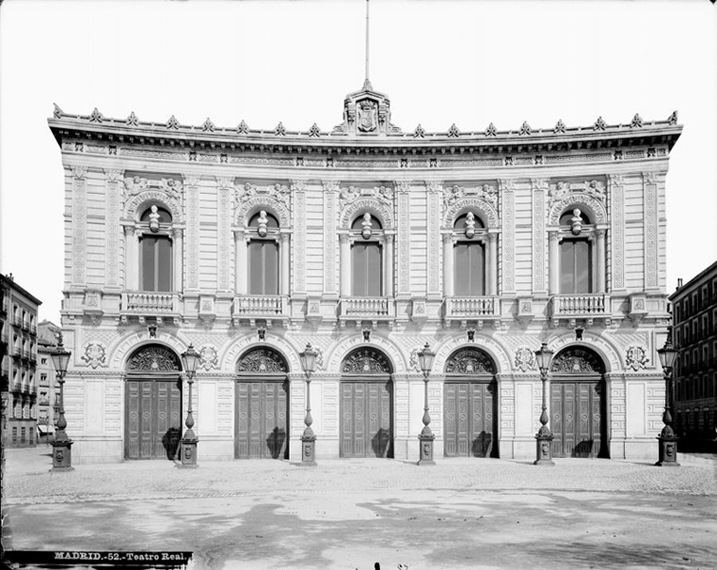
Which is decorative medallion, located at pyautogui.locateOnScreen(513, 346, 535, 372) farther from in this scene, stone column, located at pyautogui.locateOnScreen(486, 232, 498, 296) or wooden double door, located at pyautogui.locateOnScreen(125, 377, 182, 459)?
wooden double door, located at pyautogui.locateOnScreen(125, 377, 182, 459)

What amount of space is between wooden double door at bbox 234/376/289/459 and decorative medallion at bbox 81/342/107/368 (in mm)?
5156

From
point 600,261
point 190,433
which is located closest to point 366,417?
point 190,433

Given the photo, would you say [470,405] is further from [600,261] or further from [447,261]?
[600,261]

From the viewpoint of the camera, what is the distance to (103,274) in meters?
30.4

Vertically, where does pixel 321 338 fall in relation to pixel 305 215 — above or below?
below

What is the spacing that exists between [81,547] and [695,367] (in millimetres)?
61742

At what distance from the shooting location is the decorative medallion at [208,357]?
1211 inches

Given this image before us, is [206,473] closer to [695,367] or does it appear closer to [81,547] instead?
[81,547]

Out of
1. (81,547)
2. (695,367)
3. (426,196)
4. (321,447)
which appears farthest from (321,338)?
(695,367)

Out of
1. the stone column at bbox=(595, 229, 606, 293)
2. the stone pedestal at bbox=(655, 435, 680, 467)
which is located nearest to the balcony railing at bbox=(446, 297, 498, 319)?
the stone column at bbox=(595, 229, 606, 293)

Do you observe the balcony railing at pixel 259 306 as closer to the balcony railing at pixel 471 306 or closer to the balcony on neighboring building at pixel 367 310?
the balcony on neighboring building at pixel 367 310

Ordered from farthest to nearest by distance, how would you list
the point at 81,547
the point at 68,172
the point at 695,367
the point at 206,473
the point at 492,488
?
the point at 695,367, the point at 68,172, the point at 206,473, the point at 492,488, the point at 81,547

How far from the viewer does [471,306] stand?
31.3 metres

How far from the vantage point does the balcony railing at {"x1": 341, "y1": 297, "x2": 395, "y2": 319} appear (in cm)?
3116
